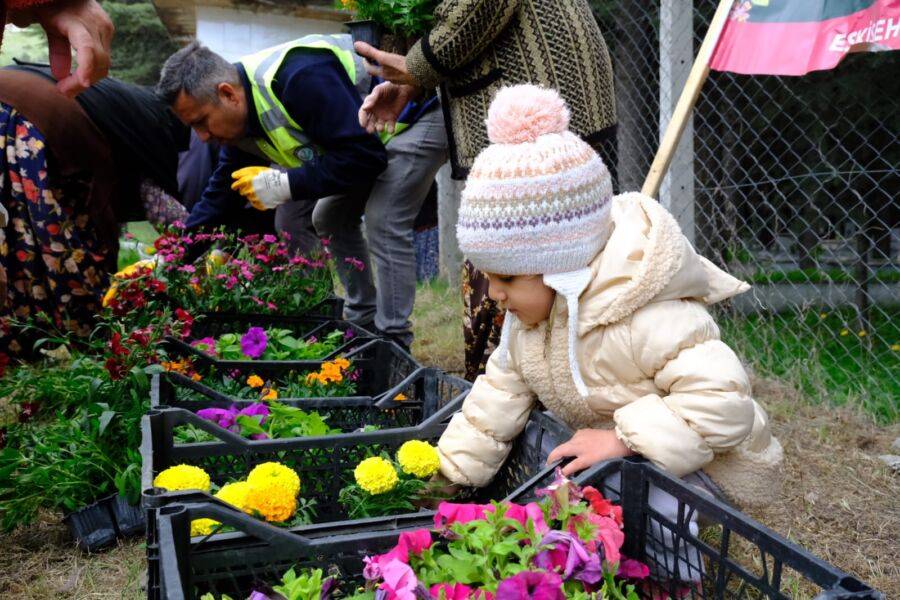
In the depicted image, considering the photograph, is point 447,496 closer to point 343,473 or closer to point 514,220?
point 343,473

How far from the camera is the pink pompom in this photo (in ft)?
4.83

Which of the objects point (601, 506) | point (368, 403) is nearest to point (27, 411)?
point (368, 403)

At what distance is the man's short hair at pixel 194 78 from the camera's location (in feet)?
9.59

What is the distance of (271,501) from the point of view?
4.88 feet

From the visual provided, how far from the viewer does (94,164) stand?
3559 millimetres

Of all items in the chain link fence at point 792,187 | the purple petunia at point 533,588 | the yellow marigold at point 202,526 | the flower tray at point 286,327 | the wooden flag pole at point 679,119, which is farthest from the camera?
the chain link fence at point 792,187

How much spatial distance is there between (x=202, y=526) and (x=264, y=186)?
1842 mm

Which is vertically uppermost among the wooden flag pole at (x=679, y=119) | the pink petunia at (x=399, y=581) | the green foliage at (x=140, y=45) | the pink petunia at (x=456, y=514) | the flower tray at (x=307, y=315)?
the green foliage at (x=140, y=45)

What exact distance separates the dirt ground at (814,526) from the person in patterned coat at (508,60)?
1217 mm

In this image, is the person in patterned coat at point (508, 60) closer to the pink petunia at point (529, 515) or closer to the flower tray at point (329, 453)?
the flower tray at point (329, 453)

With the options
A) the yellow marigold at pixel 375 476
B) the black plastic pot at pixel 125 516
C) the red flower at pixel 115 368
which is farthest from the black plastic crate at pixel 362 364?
the yellow marigold at pixel 375 476

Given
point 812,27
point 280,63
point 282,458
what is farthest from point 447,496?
point 812,27

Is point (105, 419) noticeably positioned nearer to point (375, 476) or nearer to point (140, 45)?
point (375, 476)

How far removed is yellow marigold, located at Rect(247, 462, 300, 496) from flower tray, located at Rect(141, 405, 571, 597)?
162mm
